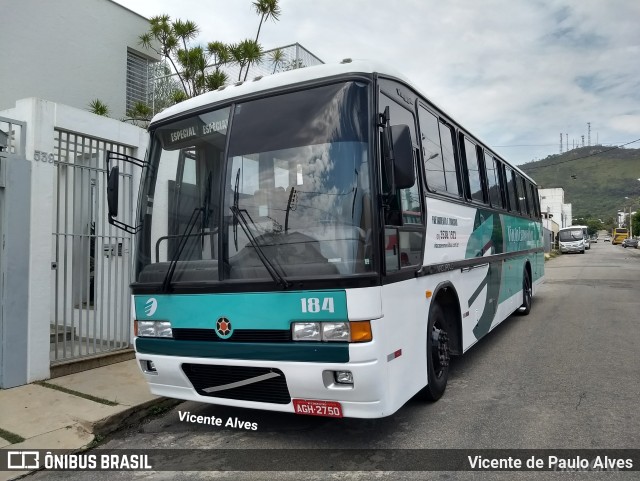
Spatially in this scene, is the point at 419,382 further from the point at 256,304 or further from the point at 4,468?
the point at 4,468

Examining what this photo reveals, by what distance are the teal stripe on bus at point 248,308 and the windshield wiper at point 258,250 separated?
10 centimetres

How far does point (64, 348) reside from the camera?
6070 millimetres

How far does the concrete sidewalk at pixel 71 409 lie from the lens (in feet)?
13.8

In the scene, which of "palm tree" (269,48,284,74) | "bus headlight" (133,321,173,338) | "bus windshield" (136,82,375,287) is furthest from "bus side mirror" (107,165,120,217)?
"palm tree" (269,48,284,74)

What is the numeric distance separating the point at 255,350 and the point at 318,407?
0.60 meters

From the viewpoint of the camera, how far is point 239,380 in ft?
12.1

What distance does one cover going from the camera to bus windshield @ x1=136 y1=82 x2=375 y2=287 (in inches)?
135

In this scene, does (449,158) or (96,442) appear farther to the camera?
(449,158)

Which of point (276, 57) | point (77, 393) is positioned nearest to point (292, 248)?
point (77, 393)

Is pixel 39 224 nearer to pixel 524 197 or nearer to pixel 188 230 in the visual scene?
pixel 188 230

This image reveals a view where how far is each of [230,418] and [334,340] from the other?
1.86m

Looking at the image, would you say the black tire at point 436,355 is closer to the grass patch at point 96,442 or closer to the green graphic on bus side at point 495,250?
the green graphic on bus side at point 495,250

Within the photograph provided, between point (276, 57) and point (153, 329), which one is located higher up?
point (276, 57)

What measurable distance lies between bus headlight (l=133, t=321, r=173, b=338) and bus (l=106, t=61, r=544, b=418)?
0.01 m
